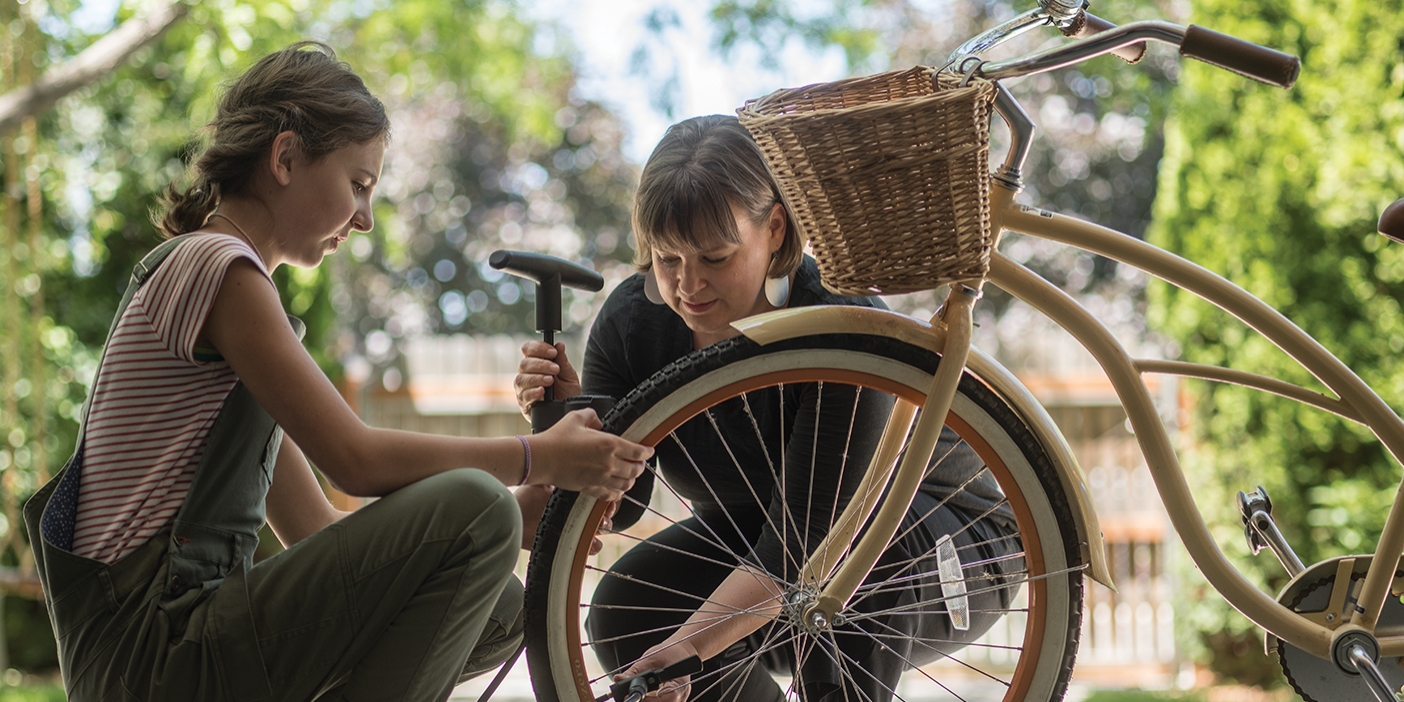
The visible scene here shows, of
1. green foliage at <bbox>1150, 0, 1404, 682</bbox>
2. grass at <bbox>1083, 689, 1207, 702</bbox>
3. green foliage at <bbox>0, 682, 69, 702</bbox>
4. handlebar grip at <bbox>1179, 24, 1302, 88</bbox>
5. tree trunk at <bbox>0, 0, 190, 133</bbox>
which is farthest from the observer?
grass at <bbox>1083, 689, 1207, 702</bbox>

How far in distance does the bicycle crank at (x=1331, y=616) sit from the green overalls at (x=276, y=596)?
1.03m

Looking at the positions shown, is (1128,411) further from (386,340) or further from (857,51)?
(386,340)

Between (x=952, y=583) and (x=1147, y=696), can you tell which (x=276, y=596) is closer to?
(x=952, y=583)

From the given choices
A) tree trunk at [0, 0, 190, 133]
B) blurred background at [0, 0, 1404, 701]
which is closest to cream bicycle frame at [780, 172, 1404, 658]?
blurred background at [0, 0, 1404, 701]

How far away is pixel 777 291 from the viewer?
161cm

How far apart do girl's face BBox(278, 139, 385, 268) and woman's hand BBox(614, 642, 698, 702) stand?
0.62 m

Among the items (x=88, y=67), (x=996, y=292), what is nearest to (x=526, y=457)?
(x=88, y=67)

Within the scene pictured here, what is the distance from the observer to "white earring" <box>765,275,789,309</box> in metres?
1.60

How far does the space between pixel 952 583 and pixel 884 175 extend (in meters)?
0.60

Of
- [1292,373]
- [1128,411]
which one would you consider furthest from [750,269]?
[1292,373]

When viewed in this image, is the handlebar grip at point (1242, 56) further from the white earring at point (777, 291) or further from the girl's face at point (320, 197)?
the girl's face at point (320, 197)

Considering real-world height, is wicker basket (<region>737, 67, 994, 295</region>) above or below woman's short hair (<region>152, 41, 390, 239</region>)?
above

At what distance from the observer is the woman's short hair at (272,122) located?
1.34m

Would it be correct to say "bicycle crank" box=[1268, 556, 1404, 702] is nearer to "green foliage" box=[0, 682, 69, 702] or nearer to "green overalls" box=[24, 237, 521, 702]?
"green overalls" box=[24, 237, 521, 702]
